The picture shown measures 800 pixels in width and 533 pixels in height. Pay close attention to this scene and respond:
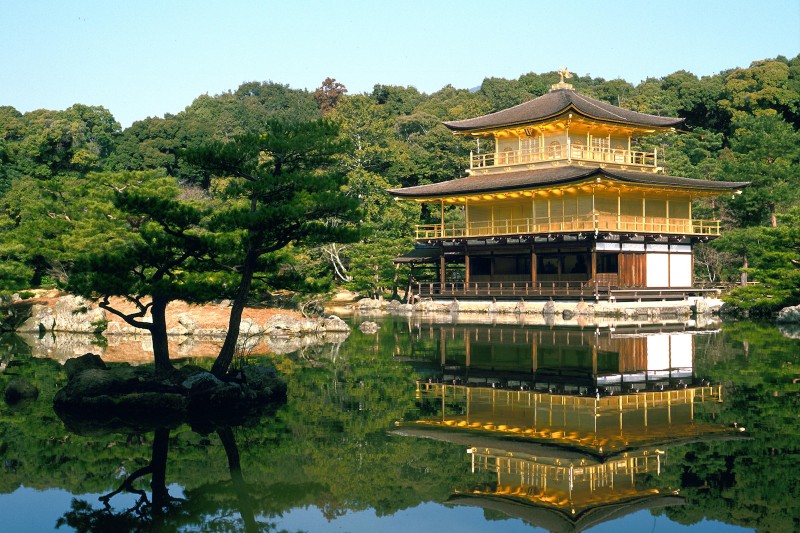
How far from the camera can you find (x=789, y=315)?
34281 mm

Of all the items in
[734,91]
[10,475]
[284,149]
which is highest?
[734,91]

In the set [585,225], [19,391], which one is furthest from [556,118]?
[19,391]

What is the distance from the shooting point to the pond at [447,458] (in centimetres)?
851

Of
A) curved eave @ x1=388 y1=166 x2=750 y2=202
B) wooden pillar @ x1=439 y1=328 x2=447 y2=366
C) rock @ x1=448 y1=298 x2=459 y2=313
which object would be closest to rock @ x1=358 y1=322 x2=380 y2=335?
wooden pillar @ x1=439 y1=328 x2=447 y2=366

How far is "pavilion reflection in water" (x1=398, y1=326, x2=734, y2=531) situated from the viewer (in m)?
8.90

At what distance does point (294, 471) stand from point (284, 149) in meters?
6.67

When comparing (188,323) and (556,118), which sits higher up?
(556,118)

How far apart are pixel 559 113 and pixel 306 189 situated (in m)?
30.6

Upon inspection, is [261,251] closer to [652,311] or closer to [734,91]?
[652,311]

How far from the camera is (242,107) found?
109 meters

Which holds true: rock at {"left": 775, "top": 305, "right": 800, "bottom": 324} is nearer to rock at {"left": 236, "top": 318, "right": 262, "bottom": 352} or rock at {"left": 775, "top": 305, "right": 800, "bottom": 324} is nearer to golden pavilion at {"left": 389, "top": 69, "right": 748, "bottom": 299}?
golden pavilion at {"left": 389, "top": 69, "right": 748, "bottom": 299}

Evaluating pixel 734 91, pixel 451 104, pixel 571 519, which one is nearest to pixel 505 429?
pixel 571 519

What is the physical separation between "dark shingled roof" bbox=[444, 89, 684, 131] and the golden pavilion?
0.09 metres

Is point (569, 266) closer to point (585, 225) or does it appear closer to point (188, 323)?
point (585, 225)
